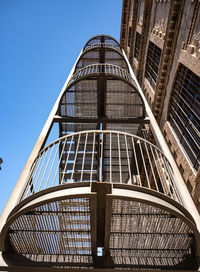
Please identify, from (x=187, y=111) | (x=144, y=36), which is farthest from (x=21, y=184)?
(x=144, y=36)

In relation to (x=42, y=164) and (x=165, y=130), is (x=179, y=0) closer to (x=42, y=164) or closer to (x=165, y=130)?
(x=165, y=130)

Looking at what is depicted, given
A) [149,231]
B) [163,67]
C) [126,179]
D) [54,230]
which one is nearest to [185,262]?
[149,231]

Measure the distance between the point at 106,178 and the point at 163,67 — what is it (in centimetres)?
633

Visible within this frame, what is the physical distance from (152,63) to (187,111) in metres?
7.09

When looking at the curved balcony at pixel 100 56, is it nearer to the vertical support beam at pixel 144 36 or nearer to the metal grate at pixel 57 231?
the vertical support beam at pixel 144 36

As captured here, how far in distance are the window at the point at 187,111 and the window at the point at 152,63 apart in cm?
398

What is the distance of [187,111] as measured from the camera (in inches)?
338

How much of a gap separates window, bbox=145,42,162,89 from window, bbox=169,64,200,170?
3.98 meters

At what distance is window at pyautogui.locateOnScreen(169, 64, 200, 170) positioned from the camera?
298 inches

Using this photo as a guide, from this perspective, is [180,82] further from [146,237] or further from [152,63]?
[146,237]

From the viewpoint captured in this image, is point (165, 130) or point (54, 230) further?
point (165, 130)

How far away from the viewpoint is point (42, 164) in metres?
4.64

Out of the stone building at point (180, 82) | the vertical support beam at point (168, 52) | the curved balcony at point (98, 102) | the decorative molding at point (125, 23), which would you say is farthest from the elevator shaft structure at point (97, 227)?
the decorative molding at point (125, 23)

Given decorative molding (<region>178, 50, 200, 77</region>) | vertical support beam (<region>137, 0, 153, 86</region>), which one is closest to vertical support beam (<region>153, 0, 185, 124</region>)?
decorative molding (<region>178, 50, 200, 77</region>)
